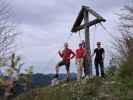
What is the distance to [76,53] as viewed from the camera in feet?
66.8

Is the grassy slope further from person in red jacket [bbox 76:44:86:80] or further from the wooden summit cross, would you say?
the wooden summit cross

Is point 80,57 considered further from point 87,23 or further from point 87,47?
point 87,23

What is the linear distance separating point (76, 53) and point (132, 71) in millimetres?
2241

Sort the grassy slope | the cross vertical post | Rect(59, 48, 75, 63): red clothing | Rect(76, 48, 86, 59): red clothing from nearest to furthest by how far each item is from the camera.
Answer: the grassy slope < Rect(76, 48, 86, 59): red clothing < Rect(59, 48, 75, 63): red clothing < the cross vertical post

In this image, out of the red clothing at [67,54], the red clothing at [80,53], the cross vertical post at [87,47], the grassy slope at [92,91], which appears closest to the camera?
the grassy slope at [92,91]

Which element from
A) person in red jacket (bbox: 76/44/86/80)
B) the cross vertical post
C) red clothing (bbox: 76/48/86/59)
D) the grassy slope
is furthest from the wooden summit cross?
the grassy slope

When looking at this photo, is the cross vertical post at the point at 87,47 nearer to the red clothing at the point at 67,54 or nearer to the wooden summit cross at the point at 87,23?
the wooden summit cross at the point at 87,23

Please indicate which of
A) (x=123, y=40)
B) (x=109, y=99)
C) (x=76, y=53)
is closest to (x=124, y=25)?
(x=123, y=40)

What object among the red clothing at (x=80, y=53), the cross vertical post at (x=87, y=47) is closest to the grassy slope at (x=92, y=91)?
the cross vertical post at (x=87, y=47)

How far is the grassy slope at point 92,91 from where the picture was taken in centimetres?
1852

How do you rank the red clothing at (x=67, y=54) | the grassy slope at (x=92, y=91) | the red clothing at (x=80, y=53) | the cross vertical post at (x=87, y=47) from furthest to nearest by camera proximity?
1. the cross vertical post at (x=87, y=47)
2. the red clothing at (x=67, y=54)
3. the red clothing at (x=80, y=53)
4. the grassy slope at (x=92, y=91)

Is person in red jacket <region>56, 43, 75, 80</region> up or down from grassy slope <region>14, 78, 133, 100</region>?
up

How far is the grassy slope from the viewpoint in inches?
729

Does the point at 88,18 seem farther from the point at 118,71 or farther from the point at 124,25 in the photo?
the point at 124,25
